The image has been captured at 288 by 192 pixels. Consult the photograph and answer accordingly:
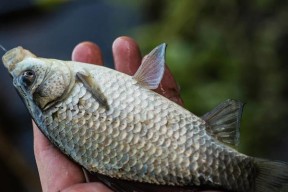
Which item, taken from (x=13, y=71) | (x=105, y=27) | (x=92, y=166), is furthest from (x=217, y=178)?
(x=105, y=27)

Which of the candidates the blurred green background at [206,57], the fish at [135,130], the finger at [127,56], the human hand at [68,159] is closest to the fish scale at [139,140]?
the fish at [135,130]

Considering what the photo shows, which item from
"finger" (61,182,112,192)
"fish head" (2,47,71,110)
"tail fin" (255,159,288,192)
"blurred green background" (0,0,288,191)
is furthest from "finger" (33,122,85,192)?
"blurred green background" (0,0,288,191)

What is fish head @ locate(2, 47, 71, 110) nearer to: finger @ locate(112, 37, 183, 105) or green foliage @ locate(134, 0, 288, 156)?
finger @ locate(112, 37, 183, 105)

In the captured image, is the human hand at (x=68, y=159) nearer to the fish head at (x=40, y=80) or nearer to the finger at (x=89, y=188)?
the finger at (x=89, y=188)

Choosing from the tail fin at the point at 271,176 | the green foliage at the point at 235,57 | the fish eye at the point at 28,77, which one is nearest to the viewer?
the tail fin at the point at 271,176

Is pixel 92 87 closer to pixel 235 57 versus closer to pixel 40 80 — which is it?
pixel 40 80

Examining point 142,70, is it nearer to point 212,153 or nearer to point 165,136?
point 165,136
